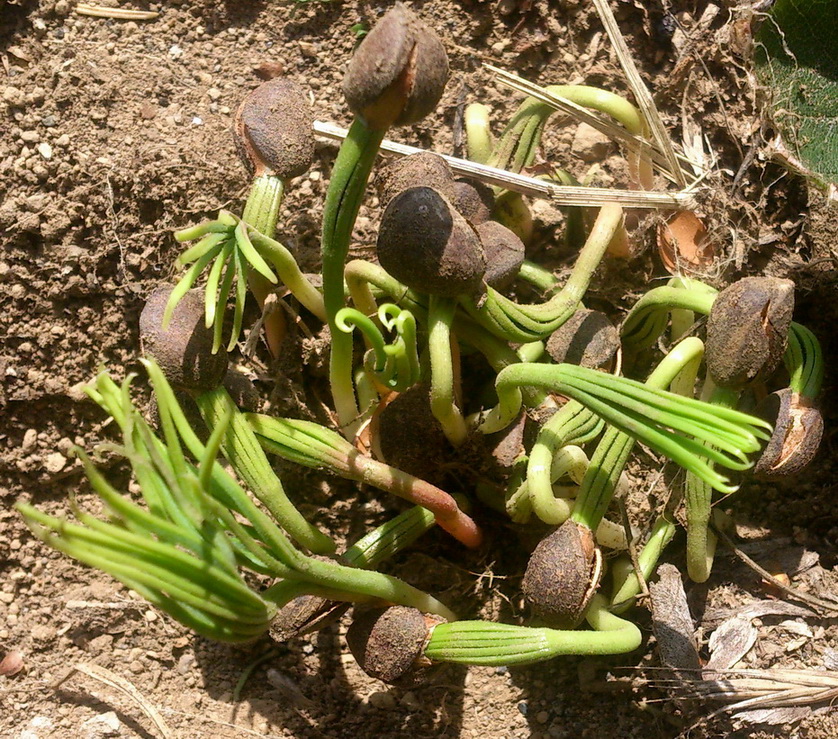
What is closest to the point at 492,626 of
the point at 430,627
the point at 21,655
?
the point at 430,627

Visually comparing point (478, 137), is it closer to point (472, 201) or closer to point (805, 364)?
point (472, 201)

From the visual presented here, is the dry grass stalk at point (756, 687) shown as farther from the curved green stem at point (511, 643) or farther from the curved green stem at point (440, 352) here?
the curved green stem at point (440, 352)

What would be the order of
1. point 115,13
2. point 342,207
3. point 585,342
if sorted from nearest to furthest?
1. point 342,207
2. point 585,342
3. point 115,13

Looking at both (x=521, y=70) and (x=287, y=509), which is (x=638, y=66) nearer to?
(x=521, y=70)

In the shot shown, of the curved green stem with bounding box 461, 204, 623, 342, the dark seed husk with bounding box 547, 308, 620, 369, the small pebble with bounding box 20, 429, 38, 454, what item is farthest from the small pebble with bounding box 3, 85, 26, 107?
the dark seed husk with bounding box 547, 308, 620, 369

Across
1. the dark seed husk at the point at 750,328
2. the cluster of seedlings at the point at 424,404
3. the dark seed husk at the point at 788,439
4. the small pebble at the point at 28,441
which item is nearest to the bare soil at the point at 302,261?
the small pebble at the point at 28,441

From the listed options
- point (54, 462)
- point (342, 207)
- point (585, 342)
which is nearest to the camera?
point (342, 207)

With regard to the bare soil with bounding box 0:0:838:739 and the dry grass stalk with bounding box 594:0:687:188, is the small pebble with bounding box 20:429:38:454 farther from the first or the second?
the dry grass stalk with bounding box 594:0:687:188

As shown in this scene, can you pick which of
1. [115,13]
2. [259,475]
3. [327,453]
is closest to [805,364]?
[327,453]
